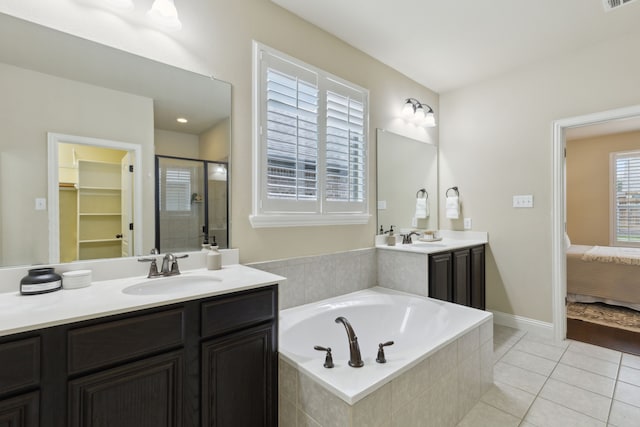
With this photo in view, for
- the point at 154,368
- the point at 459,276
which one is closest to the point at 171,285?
the point at 154,368

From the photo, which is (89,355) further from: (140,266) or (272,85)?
(272,85)

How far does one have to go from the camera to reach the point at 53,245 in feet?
4.57

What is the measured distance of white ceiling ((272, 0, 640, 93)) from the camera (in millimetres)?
2139

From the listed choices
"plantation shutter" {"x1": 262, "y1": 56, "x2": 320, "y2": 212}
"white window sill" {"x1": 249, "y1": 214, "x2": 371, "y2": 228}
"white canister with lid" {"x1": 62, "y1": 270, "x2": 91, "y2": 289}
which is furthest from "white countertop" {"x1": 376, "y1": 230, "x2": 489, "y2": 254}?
"white canister with lid" {"x1": 62, "y1": 270, "x2": 91, "y2": 289}

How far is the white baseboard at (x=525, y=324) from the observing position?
2.90m

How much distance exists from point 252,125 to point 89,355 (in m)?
1.50

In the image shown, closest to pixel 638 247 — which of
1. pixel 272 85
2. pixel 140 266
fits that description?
pixel 272 85

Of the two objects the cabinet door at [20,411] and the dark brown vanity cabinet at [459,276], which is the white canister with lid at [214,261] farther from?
the dark brown vanity cabinet at [459,276]

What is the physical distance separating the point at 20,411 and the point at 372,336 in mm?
1913

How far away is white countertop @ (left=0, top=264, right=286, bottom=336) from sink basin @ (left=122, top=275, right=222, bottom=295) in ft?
0.07

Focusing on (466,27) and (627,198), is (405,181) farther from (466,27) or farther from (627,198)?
(627,198)

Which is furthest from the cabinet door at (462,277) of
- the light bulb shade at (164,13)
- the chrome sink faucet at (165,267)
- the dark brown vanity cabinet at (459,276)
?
the light bulb shade at (164,13)

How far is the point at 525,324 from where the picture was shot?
120 inches

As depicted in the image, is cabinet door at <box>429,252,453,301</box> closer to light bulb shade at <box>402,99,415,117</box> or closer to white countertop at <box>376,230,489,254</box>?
white countertop at <box>376,230,489,254</box>
